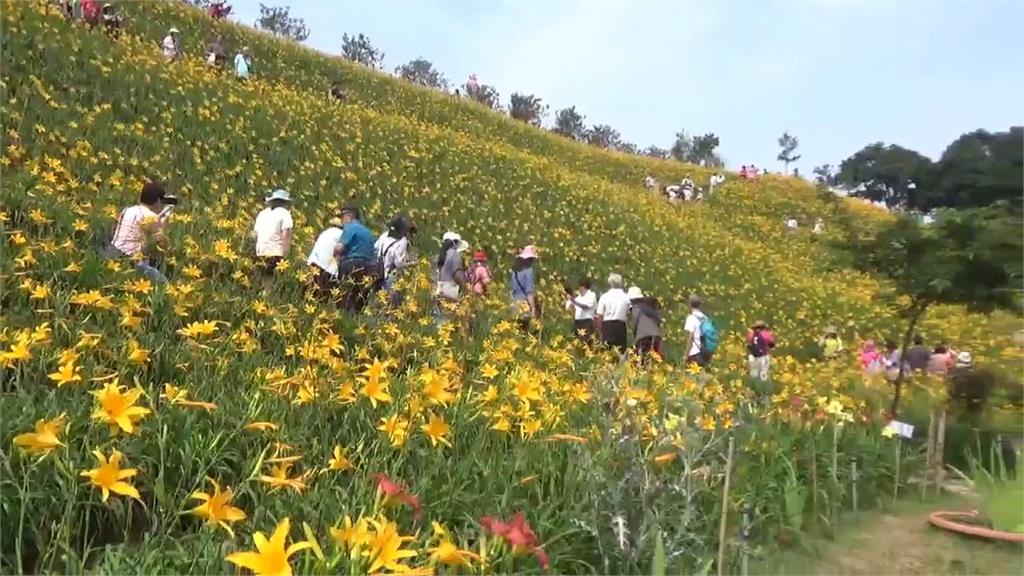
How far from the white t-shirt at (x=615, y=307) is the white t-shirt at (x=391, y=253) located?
2434 millimetres

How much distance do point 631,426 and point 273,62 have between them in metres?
18.7

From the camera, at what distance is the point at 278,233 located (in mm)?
6148

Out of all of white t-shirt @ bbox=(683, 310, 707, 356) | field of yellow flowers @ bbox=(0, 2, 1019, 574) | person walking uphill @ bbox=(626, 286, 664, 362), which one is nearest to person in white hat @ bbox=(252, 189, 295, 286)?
field of yellow flowers @ bbox=(0, 2, 1019, 574)

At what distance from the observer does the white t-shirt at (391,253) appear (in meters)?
6.92

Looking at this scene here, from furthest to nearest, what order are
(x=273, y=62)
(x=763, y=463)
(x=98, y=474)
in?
(x=273, y=62)
(x=763, y=463)
(x=98, y=474)

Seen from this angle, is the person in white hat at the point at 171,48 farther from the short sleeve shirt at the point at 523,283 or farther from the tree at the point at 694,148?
the tree at the point at 694,148

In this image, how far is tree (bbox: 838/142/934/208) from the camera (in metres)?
4.56

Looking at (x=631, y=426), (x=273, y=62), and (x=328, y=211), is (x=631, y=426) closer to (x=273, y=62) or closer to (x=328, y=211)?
(x=328, y=211)

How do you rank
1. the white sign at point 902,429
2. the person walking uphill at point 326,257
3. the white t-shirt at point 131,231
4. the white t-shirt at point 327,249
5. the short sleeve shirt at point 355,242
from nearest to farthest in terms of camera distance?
the white sign at point 902,429, the white t-shirt at point 131,231, the short sleeve shirt at point 355,242, the person walking uphill at point 326,257, the white t-shirt at point 327,249

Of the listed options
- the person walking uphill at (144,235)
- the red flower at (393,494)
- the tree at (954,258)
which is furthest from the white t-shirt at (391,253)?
the red flower at (393,494)

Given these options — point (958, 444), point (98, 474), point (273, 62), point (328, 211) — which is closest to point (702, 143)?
point (273, 62)

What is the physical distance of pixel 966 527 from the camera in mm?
3580

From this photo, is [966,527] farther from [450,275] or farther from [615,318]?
[615,318]

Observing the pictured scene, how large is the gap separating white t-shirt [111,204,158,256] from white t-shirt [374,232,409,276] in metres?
1.97
